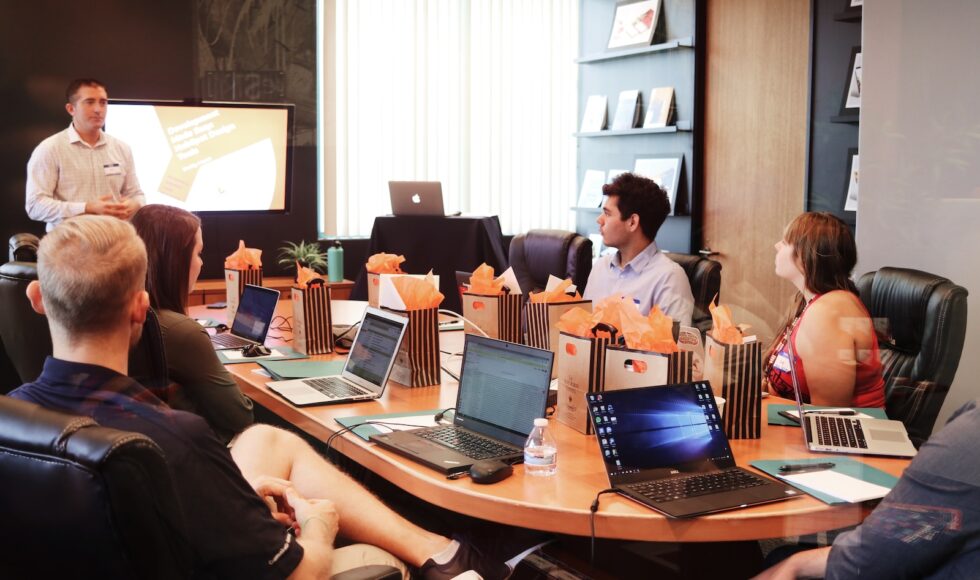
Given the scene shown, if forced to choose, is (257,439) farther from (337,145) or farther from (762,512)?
(337,145)

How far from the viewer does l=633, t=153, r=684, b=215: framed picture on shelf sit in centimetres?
577

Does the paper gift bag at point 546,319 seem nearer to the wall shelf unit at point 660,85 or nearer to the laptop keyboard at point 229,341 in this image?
the laptop keyboard at point 229,341

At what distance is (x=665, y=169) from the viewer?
19.2ft

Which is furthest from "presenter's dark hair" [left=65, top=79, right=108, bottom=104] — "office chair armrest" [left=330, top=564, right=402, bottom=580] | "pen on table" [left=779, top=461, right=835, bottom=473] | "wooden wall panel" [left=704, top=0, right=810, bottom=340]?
"pen on table" [left=779, top=461, right=835, bottom=473]

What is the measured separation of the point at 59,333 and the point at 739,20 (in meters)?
4.67

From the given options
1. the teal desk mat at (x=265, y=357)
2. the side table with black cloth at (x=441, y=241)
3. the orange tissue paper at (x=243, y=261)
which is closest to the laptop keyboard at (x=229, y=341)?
the teal desk mat at (x=265, y=357)

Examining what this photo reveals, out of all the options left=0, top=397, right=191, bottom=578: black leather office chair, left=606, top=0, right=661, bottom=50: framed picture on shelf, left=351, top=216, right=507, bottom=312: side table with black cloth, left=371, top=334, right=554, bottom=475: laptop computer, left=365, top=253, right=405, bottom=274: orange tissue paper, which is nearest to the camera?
left=0, top=397, right=191, bottom=578: black leather office chair

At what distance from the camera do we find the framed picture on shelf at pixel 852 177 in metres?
3.61

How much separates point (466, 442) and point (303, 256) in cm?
407

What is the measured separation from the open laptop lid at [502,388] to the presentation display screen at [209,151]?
140 inches

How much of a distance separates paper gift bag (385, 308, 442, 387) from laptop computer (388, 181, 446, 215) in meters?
3.07

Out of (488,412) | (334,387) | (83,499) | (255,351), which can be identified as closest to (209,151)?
(255,351)

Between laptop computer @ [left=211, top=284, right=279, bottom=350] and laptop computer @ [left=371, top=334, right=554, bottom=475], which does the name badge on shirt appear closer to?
laptop computer @ [left=371, top=334, right=554, bottom=475]

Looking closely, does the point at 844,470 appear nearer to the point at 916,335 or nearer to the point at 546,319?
the point at 916,335
